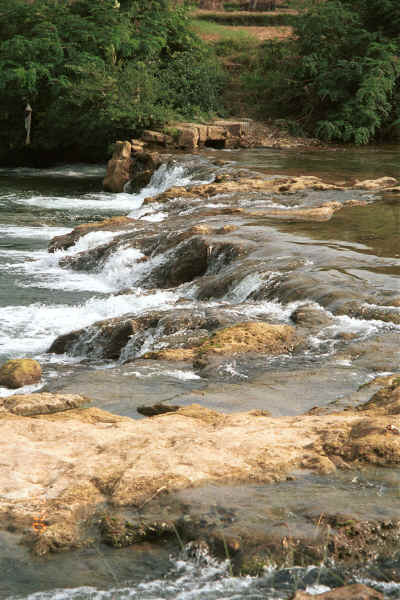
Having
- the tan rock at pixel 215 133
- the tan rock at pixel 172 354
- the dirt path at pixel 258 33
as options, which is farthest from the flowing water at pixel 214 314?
the dirt path at pixel 258 33

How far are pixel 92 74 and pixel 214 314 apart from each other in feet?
54.7

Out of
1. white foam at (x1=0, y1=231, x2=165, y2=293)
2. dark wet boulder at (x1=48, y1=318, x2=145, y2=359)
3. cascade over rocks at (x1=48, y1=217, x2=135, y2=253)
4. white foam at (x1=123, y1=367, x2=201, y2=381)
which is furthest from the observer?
cascade over rocks at (x1=48, y1=217, x2=135, y2=253)

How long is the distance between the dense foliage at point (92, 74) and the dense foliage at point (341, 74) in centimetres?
275

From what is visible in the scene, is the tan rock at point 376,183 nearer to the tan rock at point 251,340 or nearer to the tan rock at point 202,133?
the tan rock at point 202,133

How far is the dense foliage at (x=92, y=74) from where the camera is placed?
70.8ft

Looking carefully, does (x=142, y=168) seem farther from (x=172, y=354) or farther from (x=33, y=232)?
(x=172, y=354)

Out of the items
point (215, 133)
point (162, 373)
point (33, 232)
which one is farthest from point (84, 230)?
point (215, 133)

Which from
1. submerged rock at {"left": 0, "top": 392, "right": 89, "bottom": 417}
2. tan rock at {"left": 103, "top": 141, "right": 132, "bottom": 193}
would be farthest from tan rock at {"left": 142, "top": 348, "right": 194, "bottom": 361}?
tan rock at {"left": 103, "top": 141, "right": 132, "bottom": 193}

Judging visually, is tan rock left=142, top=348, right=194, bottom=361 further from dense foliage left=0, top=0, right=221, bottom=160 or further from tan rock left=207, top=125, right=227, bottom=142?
tan rock left=207, top=125, right=227, bottom=142

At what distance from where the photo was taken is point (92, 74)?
2212 cm

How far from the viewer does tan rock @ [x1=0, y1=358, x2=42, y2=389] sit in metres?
6.20

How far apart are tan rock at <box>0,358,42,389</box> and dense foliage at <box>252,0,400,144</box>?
56.9 feet

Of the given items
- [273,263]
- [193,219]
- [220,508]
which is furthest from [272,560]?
[193,219]

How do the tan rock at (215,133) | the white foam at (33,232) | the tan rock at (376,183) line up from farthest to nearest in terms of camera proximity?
1. the tan rock at (215,133)
2. the tan rock at (376,183)
3. the white foam at (33,232)
